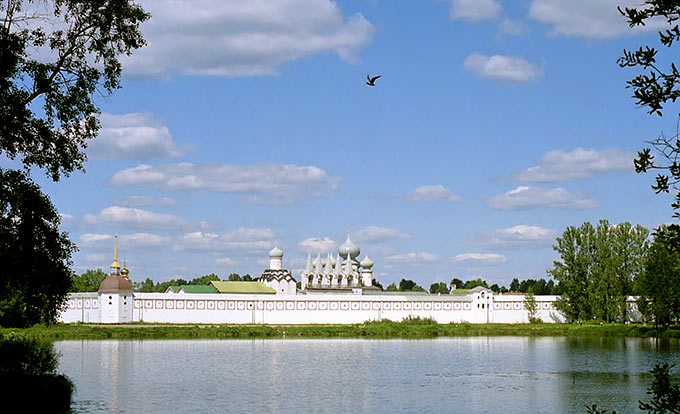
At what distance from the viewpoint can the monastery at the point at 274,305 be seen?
8112 centimetres

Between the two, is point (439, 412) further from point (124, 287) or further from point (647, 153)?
point (124, 287)

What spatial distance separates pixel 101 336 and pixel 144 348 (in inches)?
456

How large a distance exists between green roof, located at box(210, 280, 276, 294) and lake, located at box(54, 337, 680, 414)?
A: 3174 centimetres

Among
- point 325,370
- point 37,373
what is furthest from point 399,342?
point 37,373

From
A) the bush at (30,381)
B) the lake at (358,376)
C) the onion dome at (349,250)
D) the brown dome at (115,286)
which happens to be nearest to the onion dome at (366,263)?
the onion dome at (349,250)

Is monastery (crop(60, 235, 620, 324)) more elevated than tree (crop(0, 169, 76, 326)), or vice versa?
tree (crop(0, 169, 76, 326))

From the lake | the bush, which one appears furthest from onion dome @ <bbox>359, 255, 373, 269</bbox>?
the bush

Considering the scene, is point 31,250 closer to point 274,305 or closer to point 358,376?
point 358,376

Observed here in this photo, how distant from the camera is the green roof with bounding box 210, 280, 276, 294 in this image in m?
91.2

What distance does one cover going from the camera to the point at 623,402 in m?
28.6

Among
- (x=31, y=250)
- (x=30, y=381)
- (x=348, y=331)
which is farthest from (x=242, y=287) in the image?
(x=31, y=250)

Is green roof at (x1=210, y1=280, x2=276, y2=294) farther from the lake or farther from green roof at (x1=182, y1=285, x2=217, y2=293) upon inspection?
the lake

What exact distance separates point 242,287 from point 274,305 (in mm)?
9074

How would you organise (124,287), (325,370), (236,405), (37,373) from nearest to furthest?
(37,373) → (236,405) → (325,370) → (124,287)
